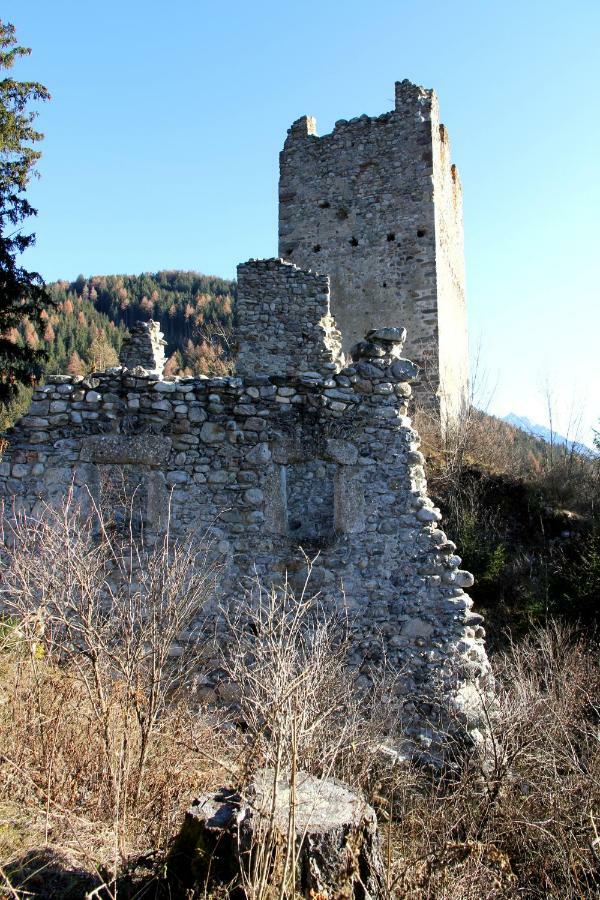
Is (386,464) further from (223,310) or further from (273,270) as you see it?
(223,310)

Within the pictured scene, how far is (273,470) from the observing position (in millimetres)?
5793

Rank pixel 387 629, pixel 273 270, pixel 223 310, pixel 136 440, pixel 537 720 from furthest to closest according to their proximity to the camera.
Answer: pixel 223 310 → pixel 273 270 → pixel 136 440 → pixel 387 629 → pixel 537 720

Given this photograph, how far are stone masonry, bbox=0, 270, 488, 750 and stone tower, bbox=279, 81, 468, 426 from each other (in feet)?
26.9

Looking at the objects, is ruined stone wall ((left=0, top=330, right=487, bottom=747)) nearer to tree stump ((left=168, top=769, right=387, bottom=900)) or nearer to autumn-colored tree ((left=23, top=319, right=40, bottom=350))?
tree stump ((left=168, top=769, right=387, bottom=900))

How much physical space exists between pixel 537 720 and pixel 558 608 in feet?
17.8

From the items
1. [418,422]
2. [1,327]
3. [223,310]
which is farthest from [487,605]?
[223,310]

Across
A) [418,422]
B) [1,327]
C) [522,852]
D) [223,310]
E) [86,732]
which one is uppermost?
[223,310]

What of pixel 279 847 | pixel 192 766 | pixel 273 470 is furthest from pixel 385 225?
pixel 279 847

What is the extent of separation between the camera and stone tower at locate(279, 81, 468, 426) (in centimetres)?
1425

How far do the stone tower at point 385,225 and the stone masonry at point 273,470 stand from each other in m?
8.20

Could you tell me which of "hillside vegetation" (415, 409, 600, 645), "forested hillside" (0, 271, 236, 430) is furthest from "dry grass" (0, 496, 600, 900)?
"forested hillside" (0, 271, 236, 430)

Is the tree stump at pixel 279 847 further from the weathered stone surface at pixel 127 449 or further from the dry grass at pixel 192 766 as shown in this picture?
the weathered stone surface at pixel 127 449

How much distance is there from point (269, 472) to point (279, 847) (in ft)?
11.0

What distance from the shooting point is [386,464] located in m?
5.71
